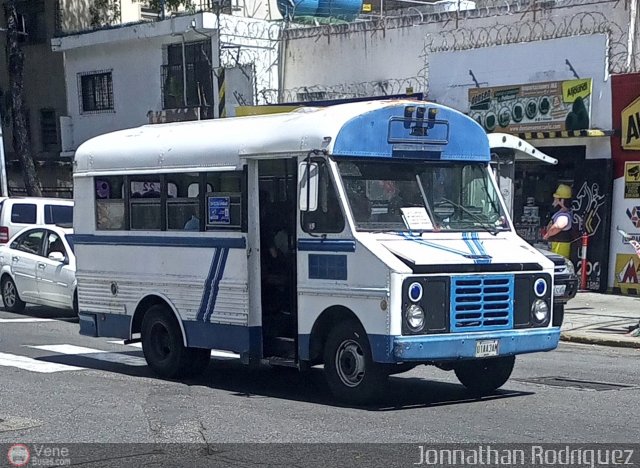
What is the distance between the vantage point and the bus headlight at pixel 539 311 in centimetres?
983

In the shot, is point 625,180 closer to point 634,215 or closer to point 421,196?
point 634,215

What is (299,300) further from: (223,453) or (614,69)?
(614,69)

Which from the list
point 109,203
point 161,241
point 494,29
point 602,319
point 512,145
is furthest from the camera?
point 494,29

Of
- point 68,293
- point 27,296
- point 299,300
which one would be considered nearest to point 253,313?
point 299,300

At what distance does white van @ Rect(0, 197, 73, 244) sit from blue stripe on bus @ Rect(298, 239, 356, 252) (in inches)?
542

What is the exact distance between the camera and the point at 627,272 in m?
19.2

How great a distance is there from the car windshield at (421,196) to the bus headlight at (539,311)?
0.87 m

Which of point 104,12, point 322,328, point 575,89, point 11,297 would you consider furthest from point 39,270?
point 104,12

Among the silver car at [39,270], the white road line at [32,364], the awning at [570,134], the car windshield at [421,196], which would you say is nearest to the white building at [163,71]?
the awning at [570,134]

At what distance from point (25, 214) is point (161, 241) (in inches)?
490

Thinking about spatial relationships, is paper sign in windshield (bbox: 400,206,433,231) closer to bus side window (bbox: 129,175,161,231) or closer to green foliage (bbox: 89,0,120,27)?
bus side window (bbox: 129,175,161,231)

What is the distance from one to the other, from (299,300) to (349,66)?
14.5 meters

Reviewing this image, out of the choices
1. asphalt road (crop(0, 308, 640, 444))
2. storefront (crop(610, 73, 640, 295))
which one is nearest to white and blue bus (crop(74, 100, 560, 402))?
asphalt road (crop(0, 308, 640, 444))

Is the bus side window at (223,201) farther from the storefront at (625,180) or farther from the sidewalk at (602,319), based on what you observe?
the storefront at (625,180)
